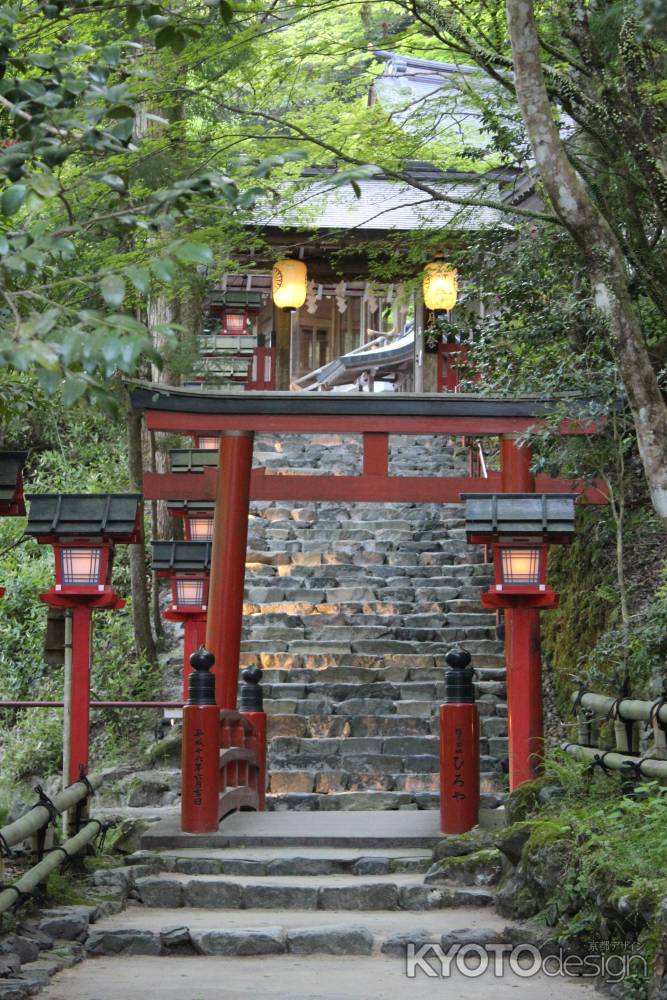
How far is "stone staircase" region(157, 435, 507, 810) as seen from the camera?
1331 centimetres

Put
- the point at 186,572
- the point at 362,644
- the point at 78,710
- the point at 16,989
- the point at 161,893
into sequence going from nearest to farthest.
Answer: the point at 16,989 → the point at 161,893 → the point at 78,710 → the point at 186,572 → the point at 362,644

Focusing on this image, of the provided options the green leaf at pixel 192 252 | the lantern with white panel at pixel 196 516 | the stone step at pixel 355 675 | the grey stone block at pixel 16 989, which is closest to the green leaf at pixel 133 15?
the green leaf at pixel 192 252

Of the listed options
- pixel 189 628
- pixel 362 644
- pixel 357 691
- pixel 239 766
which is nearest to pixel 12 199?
pixel 239 766

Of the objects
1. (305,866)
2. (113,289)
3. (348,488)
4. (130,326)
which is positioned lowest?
(305,866)

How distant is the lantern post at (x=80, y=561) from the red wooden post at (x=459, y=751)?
107 inches

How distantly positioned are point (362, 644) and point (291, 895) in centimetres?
745

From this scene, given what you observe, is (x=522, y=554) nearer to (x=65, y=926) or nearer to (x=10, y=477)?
(x=10, y=477)

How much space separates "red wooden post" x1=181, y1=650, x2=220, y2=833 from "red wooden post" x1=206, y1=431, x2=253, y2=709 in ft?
6.45

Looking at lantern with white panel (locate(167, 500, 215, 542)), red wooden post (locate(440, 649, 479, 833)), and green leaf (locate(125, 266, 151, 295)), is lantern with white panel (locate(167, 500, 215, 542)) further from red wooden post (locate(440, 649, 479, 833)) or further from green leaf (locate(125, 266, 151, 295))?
green leaf (locate(125, 266, 151, 295))

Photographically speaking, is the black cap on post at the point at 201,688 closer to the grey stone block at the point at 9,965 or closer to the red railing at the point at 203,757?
the red railing at the point at 203,757

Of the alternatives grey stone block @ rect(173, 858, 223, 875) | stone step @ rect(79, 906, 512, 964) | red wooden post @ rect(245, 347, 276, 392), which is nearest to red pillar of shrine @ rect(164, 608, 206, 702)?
grey stone block @ rect(173, 858, 223, 875)

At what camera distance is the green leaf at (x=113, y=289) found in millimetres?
3809

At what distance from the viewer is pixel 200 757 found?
32.2 feet

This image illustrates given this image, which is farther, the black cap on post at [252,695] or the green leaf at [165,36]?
the black cap on post at [252,695]
